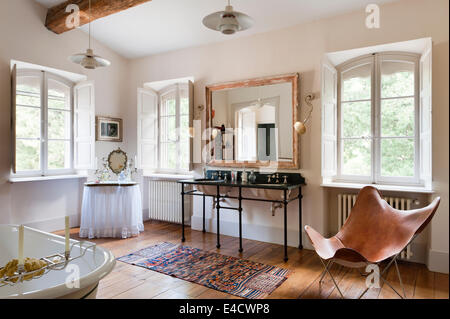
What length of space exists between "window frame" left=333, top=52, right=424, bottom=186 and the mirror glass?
0.63m

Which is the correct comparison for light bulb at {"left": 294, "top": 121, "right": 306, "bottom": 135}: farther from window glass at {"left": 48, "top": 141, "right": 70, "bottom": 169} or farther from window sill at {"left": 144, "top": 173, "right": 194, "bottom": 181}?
window glass at {"left": 48, "top": 141, "right": 70, "bottom": 169}

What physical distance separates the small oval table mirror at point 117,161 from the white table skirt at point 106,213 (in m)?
0.83

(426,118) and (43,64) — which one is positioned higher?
(43,64)

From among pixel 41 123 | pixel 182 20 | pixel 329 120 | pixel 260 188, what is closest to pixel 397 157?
pixel 329 120

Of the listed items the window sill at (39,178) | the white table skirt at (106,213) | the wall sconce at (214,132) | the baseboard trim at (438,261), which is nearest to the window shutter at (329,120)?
the baseboard trim at (438,261)

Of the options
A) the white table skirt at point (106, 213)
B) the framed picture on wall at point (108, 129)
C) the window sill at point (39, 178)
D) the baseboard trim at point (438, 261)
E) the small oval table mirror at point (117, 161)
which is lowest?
the baseboard trim at point (438, 261)

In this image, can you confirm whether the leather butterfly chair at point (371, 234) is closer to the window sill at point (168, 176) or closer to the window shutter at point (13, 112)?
the window sill at point (168, 176)

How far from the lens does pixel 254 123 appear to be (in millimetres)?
4281

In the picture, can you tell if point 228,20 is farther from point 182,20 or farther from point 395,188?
point 395,188

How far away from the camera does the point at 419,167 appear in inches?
139

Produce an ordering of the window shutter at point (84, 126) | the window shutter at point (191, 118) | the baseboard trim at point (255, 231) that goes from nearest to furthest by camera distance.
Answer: the baseboard trim at point (255, 231)
the window shutter at point (191, 118)
the window shutter at point (84, 126)

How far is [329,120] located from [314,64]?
2.31 feet

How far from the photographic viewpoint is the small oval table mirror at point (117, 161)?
5.21 metres
